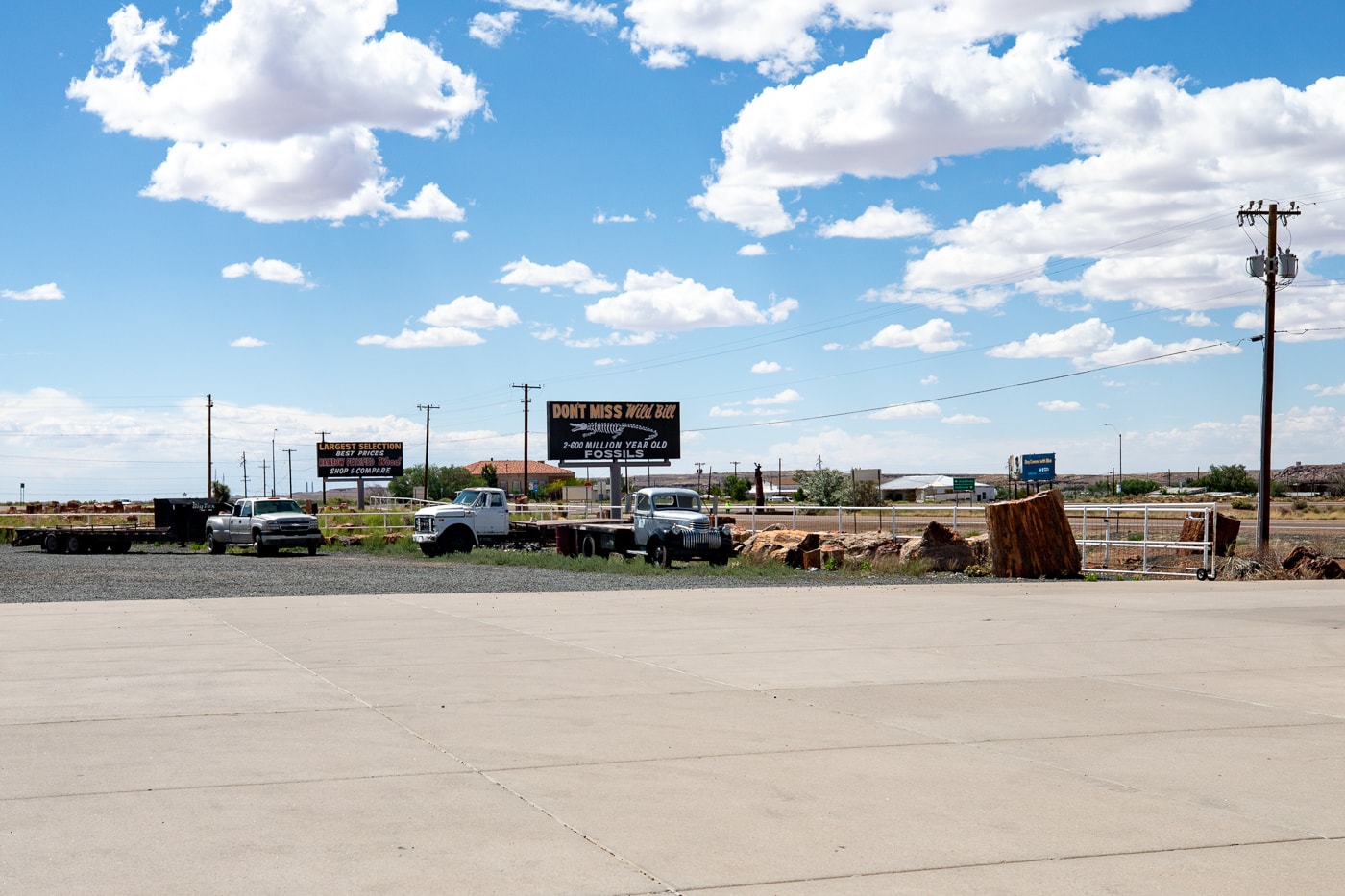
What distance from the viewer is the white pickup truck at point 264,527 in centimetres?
4103

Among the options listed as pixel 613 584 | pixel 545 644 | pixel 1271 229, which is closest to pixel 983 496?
pixel 1271 229

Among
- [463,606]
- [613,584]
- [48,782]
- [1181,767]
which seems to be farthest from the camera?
[613,584]

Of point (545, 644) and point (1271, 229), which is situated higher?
point (1271, 229)

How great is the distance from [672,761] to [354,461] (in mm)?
98068

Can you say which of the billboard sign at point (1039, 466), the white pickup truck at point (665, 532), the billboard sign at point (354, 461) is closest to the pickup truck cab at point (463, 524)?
the white pickup truck at point (665, 532)

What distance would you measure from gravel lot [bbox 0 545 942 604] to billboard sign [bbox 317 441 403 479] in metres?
65.6

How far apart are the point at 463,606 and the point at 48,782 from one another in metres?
12.0

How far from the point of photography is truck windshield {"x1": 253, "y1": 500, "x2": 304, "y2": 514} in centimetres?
4244

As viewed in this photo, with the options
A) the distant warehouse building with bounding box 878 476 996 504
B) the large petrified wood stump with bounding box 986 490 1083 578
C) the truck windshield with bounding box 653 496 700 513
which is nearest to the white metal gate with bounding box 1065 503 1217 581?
the large petrified wood stump with bounding box 986 490 1083 578

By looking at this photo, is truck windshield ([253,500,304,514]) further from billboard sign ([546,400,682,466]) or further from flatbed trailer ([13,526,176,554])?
billboard sign ([546,400,682,466])

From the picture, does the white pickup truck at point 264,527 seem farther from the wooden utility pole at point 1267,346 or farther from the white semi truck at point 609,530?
the wooden utility pole at point 1267,346

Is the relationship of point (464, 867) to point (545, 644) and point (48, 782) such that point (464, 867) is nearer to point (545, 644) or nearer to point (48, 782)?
point (48, 782)

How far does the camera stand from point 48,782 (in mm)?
7484

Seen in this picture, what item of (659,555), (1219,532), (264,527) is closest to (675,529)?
(659,555)
